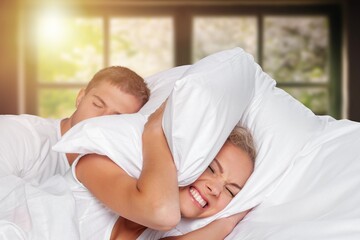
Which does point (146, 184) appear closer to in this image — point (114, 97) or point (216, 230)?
point (216, 230)

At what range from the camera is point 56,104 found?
586cm

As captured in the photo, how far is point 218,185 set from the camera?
130cm

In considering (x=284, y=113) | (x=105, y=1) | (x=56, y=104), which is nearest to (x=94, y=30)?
(x=105, y=1)

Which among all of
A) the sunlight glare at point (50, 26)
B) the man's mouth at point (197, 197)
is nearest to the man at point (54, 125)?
the man's mouth at point (197, 197)

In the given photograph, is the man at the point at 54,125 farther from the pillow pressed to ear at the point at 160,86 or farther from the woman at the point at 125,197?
the woman at the point at 125,197

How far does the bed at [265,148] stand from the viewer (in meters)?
1.22

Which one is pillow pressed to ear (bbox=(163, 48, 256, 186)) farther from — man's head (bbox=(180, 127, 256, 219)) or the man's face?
the man's face

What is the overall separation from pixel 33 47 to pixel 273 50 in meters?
2.11

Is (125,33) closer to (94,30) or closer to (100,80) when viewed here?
(94,30)

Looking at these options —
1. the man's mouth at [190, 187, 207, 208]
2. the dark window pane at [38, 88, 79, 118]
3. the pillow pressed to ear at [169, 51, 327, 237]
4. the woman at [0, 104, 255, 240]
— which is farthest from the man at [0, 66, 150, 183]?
the dark window pane at [38, 88, 79, 118]

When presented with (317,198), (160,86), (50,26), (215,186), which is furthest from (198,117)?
(50,26)

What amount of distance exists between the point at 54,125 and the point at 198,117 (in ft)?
2.70

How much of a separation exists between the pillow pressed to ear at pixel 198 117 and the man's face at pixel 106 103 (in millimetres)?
554

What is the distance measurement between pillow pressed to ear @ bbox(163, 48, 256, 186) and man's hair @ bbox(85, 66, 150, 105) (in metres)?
0.56
